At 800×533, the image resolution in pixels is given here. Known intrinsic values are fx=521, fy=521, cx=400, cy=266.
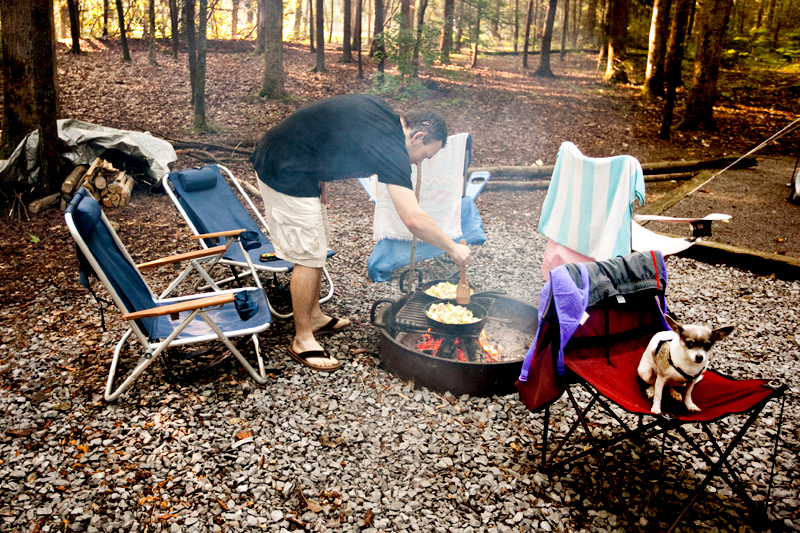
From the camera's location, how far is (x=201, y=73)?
827 cm

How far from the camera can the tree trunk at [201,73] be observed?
8.10 m

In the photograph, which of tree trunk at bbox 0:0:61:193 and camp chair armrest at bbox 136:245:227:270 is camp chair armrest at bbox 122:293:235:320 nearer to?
camp chair armrest at bbox 136:245:227:270

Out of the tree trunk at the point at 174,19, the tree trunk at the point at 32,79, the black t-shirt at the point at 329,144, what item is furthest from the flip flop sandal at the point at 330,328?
the tree trunk at the point at 174,19

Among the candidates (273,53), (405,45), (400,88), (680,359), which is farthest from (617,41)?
(680,359)

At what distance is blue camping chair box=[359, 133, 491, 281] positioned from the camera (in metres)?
4.38

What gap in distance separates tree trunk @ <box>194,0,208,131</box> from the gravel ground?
569cm

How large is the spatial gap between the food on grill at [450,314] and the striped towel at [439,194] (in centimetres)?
114

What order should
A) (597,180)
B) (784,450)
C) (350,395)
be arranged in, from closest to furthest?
(784,450) → (350,395) → (597,180)

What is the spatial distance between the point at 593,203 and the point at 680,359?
6.12 feet

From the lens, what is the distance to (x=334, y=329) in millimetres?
3793

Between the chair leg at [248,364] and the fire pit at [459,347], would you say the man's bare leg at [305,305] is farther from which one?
the fire pit at [459,347]

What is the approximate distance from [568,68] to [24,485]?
60.1 feet

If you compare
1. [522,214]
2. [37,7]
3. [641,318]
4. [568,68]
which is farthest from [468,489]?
[568,68]

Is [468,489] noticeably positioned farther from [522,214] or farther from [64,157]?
[64,157]
